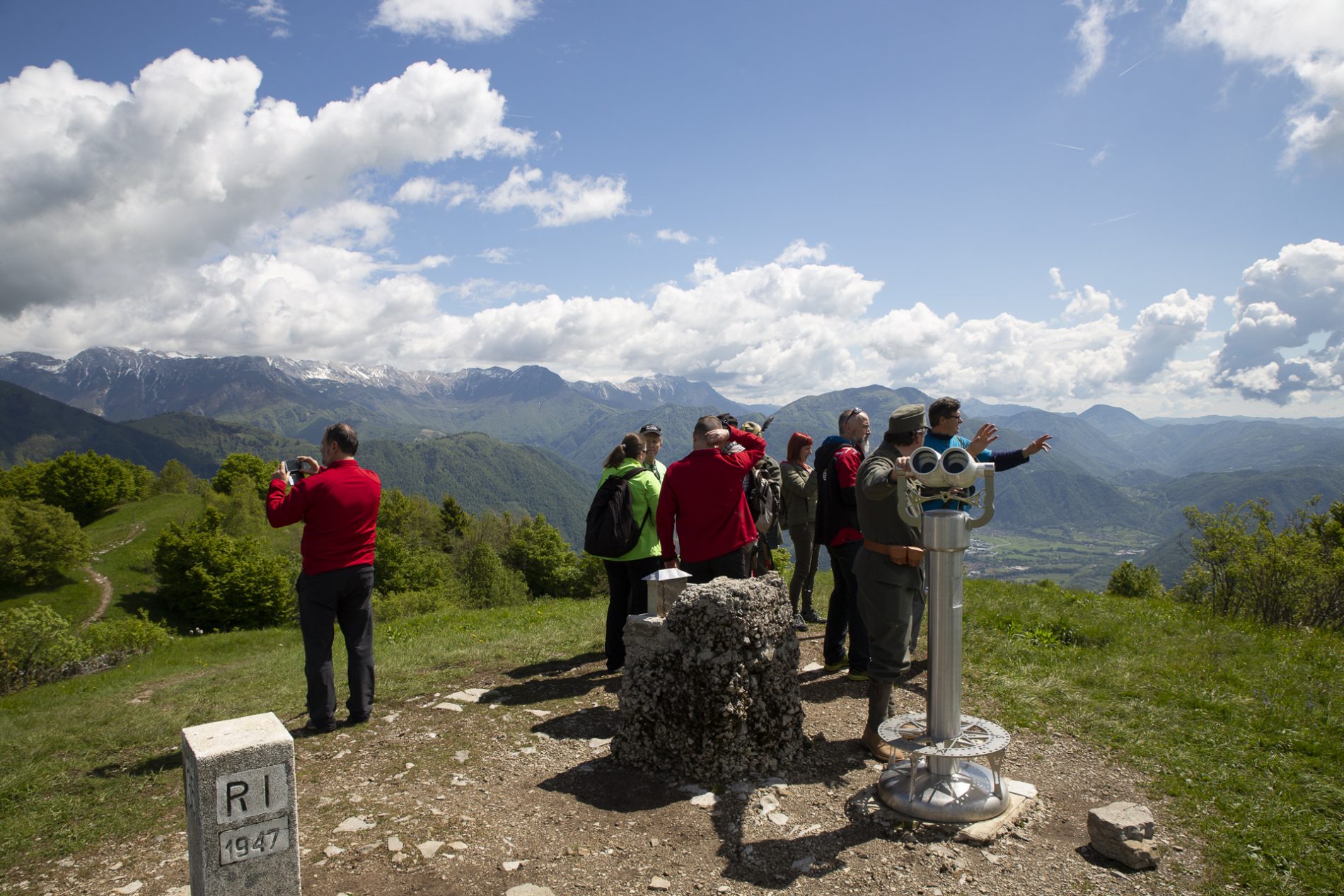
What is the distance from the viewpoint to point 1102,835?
15.3 feet

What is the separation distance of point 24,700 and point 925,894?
41.6 ft

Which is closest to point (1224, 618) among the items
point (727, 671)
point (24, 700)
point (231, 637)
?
point (727, 671)

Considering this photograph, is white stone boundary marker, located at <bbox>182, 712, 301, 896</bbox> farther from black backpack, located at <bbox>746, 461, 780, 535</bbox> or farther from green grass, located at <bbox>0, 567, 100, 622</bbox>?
Answer: green grass, located at <bbox>0, 567, 100, 622</bbox>

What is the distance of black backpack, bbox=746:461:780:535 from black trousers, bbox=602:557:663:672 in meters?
1.51

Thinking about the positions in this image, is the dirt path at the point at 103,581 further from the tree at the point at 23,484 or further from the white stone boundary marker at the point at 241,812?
the white stone boundary marker at the point at 241,812

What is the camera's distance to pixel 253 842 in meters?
3.92

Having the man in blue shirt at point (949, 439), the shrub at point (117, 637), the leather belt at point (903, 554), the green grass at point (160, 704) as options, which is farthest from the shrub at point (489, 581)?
the leather belt at point (903, 554)

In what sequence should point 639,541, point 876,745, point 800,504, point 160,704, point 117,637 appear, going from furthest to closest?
point 117,637, point 800,504, point 160,704, point 639,541, point 876,745

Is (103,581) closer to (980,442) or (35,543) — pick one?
(35,543)

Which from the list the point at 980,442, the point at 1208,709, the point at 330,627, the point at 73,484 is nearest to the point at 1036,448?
the point at 980,442

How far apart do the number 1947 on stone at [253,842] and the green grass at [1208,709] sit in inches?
227

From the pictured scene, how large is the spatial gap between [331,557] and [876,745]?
543 cm

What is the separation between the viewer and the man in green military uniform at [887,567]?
227 inches

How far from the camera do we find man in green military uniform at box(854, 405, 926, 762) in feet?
18.9
